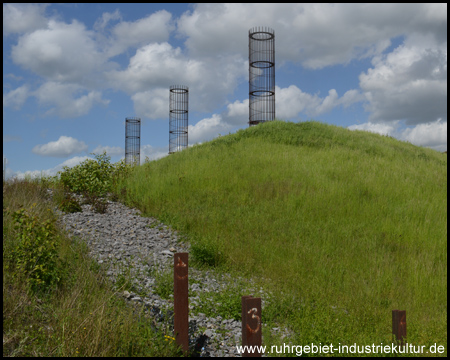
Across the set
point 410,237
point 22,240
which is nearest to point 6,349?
point 22,240

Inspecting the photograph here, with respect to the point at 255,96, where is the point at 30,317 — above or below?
below

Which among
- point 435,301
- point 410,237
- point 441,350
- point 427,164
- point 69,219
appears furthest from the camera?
point 427,164

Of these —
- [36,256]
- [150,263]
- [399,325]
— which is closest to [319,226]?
[150,263]

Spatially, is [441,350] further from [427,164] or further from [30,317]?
[427,164]

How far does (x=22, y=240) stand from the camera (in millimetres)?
5438

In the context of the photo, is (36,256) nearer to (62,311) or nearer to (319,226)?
(62,311)

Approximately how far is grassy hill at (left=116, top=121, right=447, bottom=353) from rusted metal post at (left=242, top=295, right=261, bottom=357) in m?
1.71

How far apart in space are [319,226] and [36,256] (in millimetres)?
5901

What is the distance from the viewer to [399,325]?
3.97 meters

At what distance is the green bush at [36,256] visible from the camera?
534 centimetres

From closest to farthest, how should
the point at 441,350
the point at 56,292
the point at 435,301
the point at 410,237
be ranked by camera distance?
the point at 441,350 < the point at 56,292 < the point at 435,301 < the point at 410,237

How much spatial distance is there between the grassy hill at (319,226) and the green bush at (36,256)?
8.83 feet

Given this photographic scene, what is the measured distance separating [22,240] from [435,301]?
6592 millimetres

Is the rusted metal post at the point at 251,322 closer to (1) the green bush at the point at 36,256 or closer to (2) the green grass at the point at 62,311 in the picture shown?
(2) the green grass at the point at 62,311
